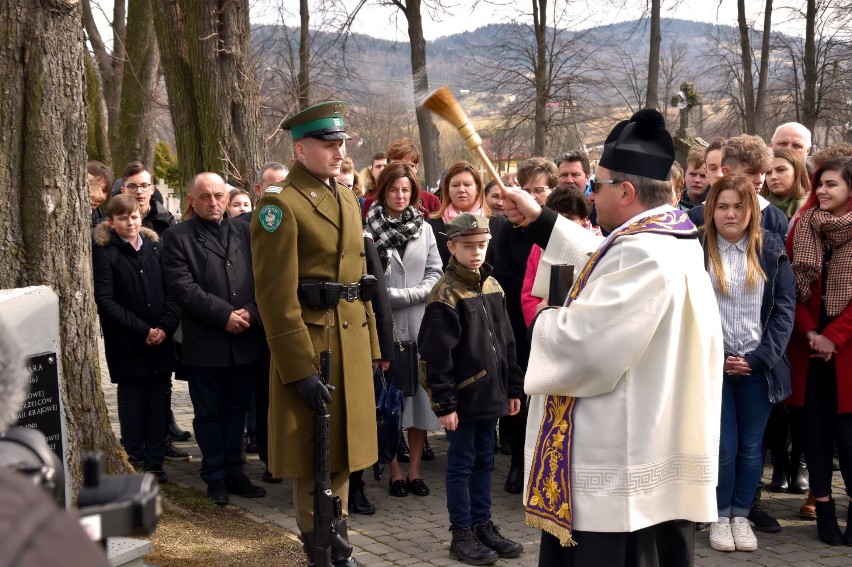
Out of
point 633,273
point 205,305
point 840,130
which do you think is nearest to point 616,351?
point 633,273

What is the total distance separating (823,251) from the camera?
19.4ft

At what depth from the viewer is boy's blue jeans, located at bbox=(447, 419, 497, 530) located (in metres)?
5.39

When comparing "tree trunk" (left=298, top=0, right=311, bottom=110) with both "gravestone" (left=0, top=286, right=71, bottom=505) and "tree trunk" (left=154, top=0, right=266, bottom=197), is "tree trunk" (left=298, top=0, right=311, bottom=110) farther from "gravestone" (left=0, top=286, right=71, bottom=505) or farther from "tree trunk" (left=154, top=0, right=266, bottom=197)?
"gravestone" (left=0, top=286, right=71, bottom=505)

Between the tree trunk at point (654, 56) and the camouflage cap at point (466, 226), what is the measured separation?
63.8 ft

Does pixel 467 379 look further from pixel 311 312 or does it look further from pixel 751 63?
pixel 751 63

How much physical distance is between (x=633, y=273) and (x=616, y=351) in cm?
27

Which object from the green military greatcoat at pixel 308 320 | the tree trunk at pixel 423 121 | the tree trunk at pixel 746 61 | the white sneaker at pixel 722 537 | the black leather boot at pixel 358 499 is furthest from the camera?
the tree trunk at pixel 746 61

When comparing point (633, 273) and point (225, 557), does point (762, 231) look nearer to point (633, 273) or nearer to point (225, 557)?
point (633, 273)

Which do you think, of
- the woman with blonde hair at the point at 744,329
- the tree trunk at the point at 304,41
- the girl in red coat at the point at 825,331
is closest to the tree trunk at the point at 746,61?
the tree trunk at the point at 304,41

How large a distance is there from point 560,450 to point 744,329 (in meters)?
2.38

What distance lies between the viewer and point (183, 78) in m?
9.05

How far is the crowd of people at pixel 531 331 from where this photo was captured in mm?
3635

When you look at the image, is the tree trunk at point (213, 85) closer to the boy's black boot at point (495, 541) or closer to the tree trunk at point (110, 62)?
the boy's black boot at point (495, 541)

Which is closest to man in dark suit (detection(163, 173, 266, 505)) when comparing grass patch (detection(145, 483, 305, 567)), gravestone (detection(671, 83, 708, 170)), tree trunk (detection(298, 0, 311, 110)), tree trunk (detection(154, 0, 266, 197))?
grass patch (detection(145, 483, 305, 567))
